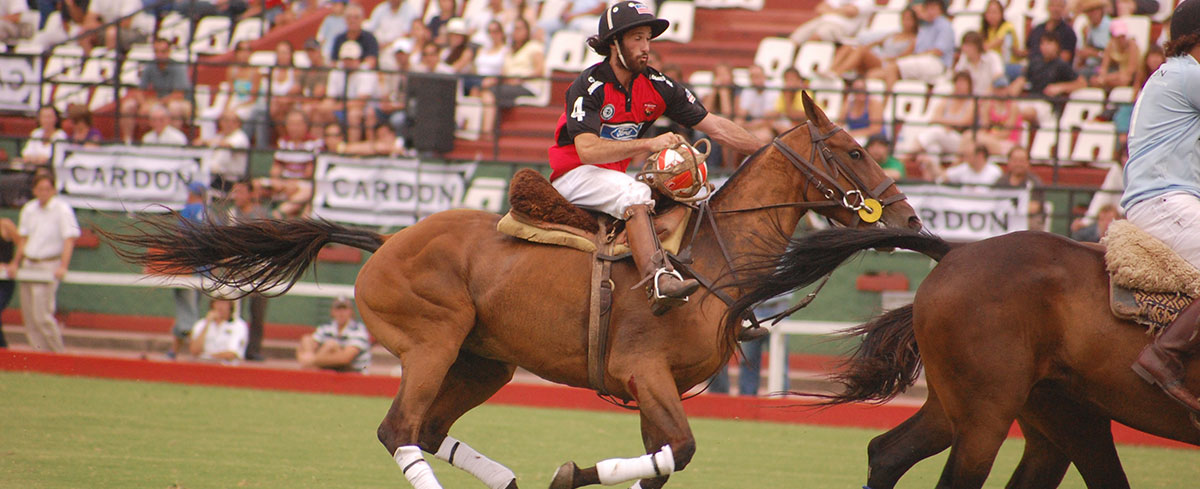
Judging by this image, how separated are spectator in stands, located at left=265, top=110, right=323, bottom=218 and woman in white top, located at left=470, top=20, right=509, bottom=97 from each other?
2.51 meters

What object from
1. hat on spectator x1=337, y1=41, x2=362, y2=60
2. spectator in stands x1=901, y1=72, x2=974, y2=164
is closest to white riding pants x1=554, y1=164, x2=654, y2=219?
spectator in stands x1=901, y1=72, x2=974, y2=164

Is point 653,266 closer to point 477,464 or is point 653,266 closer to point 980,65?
point 477,464

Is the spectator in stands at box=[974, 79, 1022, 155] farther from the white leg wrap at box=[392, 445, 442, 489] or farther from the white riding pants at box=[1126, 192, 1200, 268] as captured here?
the white leg wrap at box=[392, 445, 442, 489]

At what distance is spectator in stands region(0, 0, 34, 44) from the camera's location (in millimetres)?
A: 18312

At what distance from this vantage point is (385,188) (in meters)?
13.8

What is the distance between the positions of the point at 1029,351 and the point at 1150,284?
571mm

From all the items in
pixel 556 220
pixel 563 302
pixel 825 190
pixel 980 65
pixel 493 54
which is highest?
pixel 980 65

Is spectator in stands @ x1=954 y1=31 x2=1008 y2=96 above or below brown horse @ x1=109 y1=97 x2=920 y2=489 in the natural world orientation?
above

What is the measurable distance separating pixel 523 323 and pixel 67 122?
12114mm

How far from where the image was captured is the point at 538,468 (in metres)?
7.55

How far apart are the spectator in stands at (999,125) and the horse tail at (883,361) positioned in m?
7.61

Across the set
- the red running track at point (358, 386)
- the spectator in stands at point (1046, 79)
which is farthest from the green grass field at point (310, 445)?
the spectator in stands at point (1046, 79)

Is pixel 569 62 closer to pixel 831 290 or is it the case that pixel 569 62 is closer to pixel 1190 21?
pixel 831 290

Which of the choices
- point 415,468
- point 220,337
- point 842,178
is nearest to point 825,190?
point 842,178
